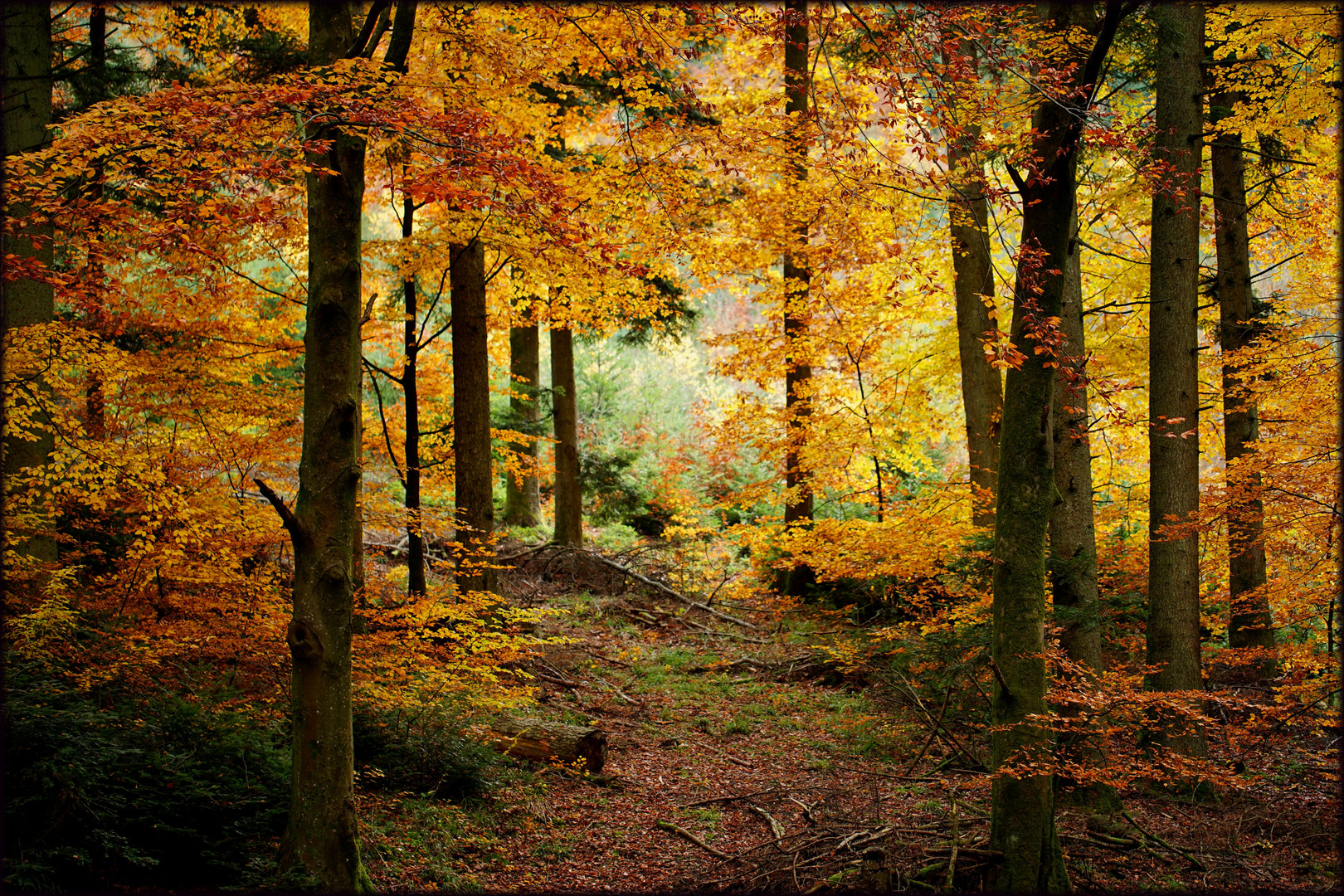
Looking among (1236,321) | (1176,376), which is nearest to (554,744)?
(1176,376)

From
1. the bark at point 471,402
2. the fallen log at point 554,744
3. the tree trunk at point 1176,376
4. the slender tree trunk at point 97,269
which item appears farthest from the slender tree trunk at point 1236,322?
the slender tree trunk at point 97,269

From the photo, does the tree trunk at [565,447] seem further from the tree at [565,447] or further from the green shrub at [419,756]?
the green shrub at [419,756]

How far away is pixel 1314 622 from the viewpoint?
10055 millimetres

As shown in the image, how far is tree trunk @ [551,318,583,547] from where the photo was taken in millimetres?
12797

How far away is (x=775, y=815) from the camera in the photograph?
5.90 m

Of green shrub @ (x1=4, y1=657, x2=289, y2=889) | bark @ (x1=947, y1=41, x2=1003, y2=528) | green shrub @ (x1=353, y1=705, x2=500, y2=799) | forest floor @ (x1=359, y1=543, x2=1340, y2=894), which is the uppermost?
bark @ (x1=947, y1=41, x2=1003, y2=528)

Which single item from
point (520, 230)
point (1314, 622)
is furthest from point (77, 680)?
point (1314, 622)

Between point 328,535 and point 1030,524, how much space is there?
3.90 meters

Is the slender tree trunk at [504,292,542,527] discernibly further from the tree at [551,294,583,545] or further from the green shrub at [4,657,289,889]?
the green shrub at [4,657,289,889]

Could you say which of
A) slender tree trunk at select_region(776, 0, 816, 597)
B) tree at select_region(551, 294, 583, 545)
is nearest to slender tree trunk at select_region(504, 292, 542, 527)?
tree at select_region(551, 294, 583, 545)

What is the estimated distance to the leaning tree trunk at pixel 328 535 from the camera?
4.01 m

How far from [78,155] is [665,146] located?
5878mm

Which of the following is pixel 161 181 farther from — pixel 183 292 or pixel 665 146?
pixel 665 146

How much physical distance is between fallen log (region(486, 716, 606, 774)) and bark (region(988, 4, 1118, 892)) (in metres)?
3.53
